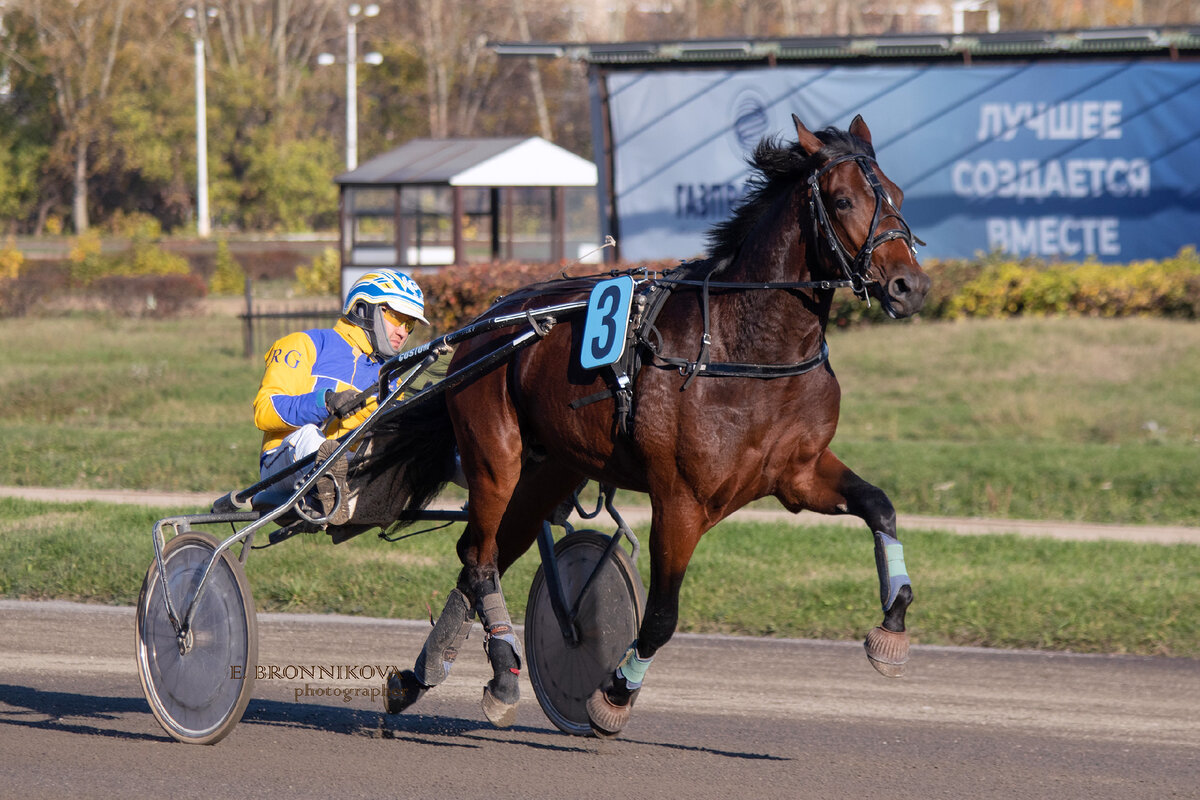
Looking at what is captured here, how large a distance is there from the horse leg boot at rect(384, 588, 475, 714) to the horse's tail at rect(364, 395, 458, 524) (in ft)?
1.64

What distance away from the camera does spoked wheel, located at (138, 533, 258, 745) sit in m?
5.18

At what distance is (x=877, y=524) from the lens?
183 inches

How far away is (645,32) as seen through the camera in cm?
5675

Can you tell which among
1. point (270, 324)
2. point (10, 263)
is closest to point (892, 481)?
point (270, 324)

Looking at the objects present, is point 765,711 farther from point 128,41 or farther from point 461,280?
point 128,41

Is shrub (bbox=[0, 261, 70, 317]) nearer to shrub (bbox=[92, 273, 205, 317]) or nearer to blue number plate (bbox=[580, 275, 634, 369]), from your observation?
shrub (bbox=[92, 273, 205, 317])

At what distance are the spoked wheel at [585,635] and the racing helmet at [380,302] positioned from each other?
41.8 inches

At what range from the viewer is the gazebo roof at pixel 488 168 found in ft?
75.0

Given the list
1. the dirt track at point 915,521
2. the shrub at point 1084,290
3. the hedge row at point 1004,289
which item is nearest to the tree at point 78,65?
the hedge row at point 1004,289

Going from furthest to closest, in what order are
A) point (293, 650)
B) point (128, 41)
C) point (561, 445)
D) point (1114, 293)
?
point (128, 41), point (1114, 293), point (293, 650), point (561, 445)

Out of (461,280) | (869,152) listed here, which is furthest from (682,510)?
(461,280)

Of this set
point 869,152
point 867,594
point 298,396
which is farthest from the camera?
point 867,594

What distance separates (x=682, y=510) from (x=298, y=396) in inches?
66.2

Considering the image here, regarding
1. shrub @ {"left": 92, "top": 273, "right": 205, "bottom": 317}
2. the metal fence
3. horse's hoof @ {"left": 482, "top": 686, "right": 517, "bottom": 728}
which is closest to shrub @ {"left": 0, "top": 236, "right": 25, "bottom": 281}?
shrub @ {"left": 92, "top": 273, "right": 205, "bottom": 317}
